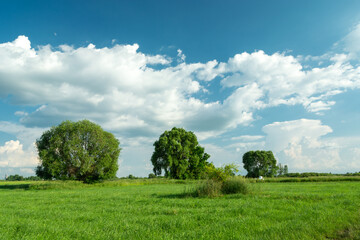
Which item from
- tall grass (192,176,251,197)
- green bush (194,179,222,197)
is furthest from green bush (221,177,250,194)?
green bush (194,179,222,197)

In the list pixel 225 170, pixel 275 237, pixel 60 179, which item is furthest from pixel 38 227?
pixel 60 179

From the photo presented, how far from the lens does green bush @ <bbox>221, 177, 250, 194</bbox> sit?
18.0m

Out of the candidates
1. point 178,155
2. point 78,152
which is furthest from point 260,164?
point 78,152

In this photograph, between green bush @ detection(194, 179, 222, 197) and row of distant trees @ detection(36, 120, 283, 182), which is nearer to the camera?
green bush @ detection(194, 179, 222, 197)

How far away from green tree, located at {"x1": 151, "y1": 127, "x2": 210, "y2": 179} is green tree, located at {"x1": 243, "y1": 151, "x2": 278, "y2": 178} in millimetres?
34028

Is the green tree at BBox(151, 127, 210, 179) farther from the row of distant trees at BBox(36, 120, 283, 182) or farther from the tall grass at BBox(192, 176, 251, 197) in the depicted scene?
the tall grass at BBox(192, 176, 251, 197)

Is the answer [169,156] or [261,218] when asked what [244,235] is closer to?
[261,218]

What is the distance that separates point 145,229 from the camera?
810 centimetres

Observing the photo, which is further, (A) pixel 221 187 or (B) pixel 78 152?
(B) pixel 78 152

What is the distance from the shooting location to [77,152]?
45.8 metres

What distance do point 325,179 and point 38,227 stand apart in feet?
175

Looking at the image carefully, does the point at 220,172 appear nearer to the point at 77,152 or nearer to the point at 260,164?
the point at 77,152

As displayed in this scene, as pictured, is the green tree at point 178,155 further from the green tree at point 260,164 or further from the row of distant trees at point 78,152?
the green tree at point 260,164

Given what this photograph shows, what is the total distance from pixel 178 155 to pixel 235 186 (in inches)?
1829
